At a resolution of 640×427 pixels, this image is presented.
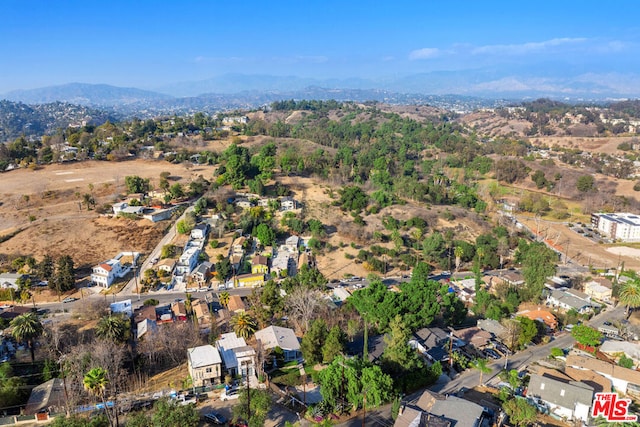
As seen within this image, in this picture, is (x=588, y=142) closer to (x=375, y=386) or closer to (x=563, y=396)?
(x=563, y=396)

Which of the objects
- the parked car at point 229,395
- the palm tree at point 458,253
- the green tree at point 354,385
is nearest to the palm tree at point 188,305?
the parked car at point 229,395

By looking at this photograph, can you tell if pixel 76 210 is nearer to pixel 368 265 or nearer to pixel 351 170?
pixel 368 265

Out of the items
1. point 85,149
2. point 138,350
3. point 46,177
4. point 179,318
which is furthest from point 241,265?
point 85,149

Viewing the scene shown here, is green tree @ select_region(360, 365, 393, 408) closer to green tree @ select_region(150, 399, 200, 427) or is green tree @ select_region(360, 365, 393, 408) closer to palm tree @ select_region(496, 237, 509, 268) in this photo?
green tree @ select_region(150, 399, 200, 427)

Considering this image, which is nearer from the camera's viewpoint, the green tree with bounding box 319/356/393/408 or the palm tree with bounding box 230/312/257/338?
the green tree with bounding box 319/356/393/408

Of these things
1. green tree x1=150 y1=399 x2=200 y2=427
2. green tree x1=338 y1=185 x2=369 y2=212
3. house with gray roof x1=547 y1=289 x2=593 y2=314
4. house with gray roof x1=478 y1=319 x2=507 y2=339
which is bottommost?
house with gray roof x1=547 y1=289 x2=593 y2=314

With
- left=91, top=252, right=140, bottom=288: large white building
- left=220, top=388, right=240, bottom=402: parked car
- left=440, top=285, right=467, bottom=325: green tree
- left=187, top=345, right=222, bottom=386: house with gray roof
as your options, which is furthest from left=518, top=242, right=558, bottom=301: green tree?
left=91, top=252, right=140, bottom=288: large white building

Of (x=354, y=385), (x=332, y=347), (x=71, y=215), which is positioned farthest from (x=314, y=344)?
(x=71, y=215)
